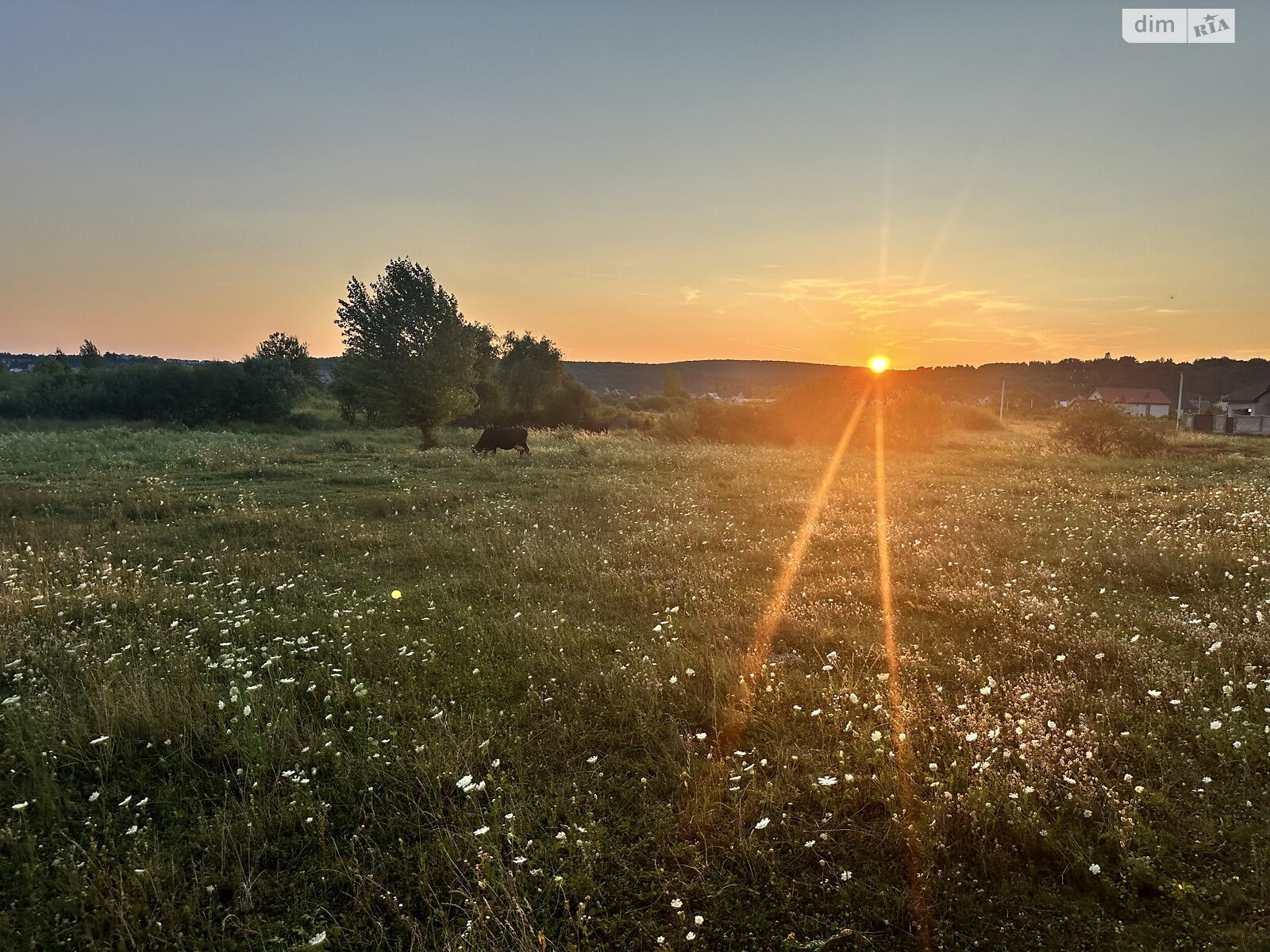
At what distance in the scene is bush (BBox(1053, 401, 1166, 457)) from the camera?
27.6 metres

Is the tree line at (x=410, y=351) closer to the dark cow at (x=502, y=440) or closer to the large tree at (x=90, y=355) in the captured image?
the dark cow at (x=502, y=440)

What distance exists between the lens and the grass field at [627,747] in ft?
10.5

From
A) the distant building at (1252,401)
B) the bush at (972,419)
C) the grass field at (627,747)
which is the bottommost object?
the grass field at (627,747)

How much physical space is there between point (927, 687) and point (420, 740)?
4111 mm

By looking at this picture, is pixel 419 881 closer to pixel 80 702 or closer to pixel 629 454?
pixel 80 702

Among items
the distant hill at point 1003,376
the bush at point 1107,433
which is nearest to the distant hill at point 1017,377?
the distant hill at point 1003,376

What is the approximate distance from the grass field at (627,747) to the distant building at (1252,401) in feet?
244

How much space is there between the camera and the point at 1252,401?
62656mm

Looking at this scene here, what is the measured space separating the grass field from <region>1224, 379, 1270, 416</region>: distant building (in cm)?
7426

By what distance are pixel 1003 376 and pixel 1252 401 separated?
243 feet

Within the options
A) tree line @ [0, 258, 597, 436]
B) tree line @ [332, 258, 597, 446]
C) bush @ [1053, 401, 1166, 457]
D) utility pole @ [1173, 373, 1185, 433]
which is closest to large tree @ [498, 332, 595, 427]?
tree line @ [0, 258, 597, 436]

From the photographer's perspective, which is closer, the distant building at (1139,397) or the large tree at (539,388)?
the large tree at (539,388)

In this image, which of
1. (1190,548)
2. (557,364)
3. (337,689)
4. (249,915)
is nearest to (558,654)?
(337,689)

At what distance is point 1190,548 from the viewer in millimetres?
8742
